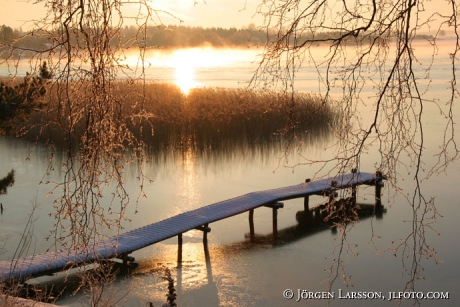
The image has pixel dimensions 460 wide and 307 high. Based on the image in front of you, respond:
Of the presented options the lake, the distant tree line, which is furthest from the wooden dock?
the distant tree line

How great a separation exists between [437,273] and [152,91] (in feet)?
36.9

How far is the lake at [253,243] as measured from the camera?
6.33m

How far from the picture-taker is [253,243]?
27.3ft

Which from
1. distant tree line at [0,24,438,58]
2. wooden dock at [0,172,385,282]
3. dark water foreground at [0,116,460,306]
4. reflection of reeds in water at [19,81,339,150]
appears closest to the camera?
distant tree line at [0,24,438,58]

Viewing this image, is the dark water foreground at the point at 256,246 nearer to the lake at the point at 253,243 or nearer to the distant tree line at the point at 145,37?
the lake at the point at 253,243

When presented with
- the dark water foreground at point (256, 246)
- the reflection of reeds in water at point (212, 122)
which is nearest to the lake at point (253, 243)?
the dark water foreground at point (256, 246)

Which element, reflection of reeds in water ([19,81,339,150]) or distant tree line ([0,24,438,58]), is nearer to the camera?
distant tree line ([0,24,438,58])

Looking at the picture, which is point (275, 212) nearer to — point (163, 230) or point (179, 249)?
point (179, 249)

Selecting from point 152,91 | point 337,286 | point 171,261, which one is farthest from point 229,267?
point 152,91

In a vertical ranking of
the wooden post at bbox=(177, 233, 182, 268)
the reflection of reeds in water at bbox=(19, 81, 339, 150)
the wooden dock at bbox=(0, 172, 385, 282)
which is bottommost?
the wooden post at bbox=(177, 233, 182, 268)

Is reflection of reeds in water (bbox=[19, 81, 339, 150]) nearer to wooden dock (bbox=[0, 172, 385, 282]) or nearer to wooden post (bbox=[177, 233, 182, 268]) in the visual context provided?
wooden dock (bbox=[0, 172, 385, 282])

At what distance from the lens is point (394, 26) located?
2.53 m

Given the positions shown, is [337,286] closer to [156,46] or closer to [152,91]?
[156,46]

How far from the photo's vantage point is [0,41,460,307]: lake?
20.8 feet
